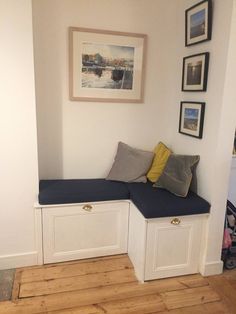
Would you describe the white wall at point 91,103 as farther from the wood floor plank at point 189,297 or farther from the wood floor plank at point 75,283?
the wood floor plank at point 189,297

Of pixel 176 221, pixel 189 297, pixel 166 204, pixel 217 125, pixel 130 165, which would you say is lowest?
pixel 189 297

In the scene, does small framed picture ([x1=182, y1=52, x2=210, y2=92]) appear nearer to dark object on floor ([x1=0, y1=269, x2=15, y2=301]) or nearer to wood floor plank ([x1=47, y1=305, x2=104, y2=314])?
wood floor plank ([x1=47, y1=305, x2=104, y2=314])

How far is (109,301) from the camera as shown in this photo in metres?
1.93

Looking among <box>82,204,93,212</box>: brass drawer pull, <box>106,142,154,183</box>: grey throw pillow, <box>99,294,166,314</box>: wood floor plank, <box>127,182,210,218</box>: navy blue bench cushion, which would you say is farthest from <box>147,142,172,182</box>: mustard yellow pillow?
<box>99,294,166,314</box>: wood floor plank

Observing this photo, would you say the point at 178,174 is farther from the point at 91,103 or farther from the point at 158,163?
the point at 91,103

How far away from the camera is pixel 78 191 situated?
227 centimetres

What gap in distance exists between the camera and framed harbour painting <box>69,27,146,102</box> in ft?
8.09

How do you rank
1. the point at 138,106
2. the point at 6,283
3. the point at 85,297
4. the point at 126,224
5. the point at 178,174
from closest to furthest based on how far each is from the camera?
1. the point at 85,297
2. the point at 6,283
3. the point at 178,174
4. the point at 126,224
5. the point at 138,106

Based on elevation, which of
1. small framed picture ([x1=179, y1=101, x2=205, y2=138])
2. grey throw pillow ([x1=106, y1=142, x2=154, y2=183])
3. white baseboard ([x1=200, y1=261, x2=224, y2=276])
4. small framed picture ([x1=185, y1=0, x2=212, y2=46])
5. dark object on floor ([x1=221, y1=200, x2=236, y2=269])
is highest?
small framed picture ([x1=185, y1=0, x2=212, y2=46])

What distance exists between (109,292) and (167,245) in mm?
555

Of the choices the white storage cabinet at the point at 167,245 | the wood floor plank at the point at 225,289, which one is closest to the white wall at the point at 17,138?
the white storage cabinet at the point at 167,245

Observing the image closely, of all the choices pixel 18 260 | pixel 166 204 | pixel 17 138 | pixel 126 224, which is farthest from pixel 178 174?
pixel 18 260

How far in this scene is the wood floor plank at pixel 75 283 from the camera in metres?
2.00

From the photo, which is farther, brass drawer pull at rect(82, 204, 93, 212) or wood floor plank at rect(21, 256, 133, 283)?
brass drawer pull at rect(82, 204, 93, 212)
